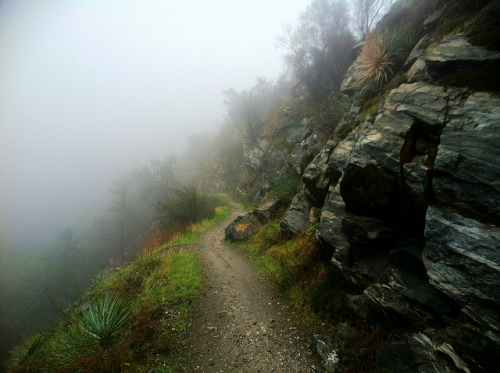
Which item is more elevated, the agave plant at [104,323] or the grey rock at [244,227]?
the agave plant at [104,323]

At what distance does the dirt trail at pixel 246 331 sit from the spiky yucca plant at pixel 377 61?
25.7 ft

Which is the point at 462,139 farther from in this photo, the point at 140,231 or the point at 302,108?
the point at 140,231

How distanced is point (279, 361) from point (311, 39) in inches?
873

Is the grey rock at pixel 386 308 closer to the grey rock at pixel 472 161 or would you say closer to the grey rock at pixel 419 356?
the grey rock at pixel 419 356

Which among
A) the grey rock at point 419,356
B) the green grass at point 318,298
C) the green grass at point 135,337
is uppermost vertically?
the green grass at point 135,337

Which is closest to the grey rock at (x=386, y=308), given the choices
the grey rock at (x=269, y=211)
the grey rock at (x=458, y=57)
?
the grey rock at (x=458, y=57)

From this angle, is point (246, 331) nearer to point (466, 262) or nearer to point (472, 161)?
point (466, 262)

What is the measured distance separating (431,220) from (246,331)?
4.41 m

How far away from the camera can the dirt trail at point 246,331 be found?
3.75m

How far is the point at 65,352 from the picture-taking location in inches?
151

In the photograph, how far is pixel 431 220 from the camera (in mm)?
3207

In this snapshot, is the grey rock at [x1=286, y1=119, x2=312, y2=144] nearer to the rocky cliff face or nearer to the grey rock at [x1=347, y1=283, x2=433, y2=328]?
the rocky cliff face

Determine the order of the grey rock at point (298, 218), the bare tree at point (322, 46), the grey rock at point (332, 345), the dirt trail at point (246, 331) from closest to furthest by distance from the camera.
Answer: the grey rock at point (332, 345)
the dirt trail at point (246, 331)
the grey rock at point (298, 218)
the bare tree at point (322, 46)

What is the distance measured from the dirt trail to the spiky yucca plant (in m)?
7.83
